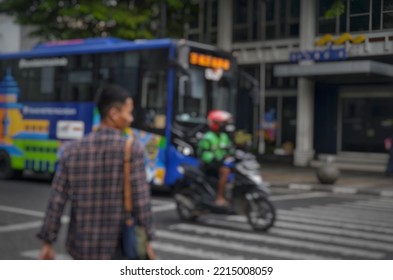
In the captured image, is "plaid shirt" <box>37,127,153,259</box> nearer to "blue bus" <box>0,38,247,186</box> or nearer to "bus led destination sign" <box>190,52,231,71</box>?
"blue bus" <box>0,38,247,186</box>

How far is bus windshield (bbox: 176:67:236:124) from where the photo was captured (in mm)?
11008

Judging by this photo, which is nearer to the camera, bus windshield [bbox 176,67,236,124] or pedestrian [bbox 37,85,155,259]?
pedestrian [bbox 37,85,155,259]

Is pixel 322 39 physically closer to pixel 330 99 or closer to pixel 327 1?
pixel 327 1

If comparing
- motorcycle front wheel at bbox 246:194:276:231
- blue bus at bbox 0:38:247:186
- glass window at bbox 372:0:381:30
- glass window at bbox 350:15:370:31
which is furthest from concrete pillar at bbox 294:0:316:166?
glass window at bbox 372:0:381:30

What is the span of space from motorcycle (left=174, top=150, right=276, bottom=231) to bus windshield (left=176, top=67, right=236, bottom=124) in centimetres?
252

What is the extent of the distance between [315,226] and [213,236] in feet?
A: 5.15

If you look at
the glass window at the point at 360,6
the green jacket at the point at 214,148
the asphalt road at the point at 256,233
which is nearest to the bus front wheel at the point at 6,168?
the asphalt road at the point at 256,233

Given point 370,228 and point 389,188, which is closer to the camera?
point 370,228

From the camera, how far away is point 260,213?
795 cm

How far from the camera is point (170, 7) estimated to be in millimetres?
17219

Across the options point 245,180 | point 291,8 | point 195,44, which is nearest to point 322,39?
point 291,8

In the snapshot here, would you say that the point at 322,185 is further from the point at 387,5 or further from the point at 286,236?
the point at 387,5

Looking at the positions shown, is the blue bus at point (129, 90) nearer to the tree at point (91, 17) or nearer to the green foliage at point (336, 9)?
the tree at point (91, 17)

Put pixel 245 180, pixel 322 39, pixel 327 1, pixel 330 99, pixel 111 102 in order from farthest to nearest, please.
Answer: pixel 330 99 → pixel 245 180 → pixel 322 39 → pixel 327 1 → pixel 111 102
